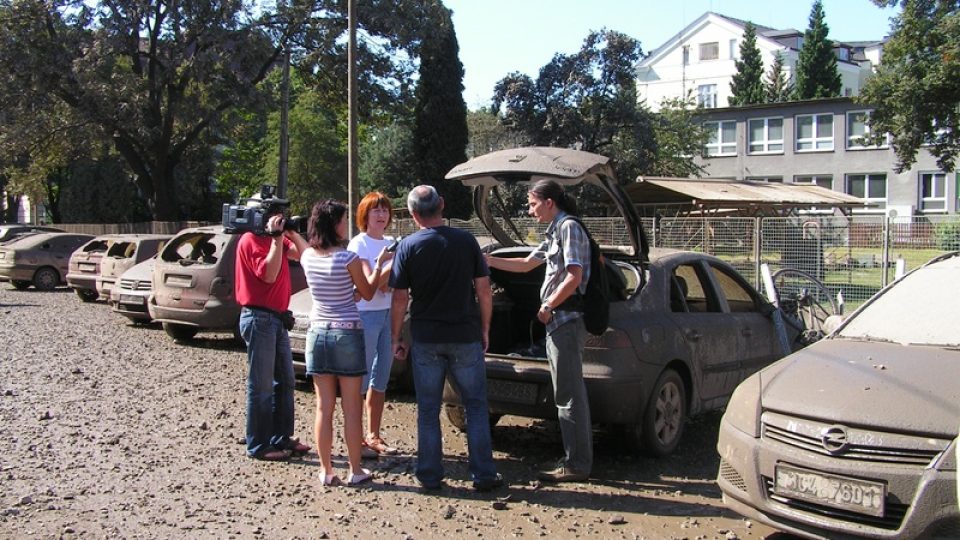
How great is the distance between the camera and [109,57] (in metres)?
27.5

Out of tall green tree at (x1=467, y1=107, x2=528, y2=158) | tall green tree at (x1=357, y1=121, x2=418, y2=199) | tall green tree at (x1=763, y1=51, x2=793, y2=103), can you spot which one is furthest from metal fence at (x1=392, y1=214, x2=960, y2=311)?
tall green tree at (x1=763, y1=51, x2=793, y2=103)

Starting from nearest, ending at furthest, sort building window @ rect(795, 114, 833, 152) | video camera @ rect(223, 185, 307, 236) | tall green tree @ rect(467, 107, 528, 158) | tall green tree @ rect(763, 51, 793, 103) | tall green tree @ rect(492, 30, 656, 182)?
video camera @ rect(223, 185, 307, 236) → tall green tree @ rect(492, 30, 656, 182) → tall green tree @ rect(467, 107, 528, 158) → building window @ rect(795, 114, 833, 152) → tall green tree @ rect(763, 51, 793, 103)

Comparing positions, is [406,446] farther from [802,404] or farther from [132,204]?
[132,204]

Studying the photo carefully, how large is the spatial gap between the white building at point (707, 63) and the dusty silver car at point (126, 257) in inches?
2162

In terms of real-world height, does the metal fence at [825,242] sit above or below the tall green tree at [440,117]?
below

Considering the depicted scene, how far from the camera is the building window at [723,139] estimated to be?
4803 centimetres

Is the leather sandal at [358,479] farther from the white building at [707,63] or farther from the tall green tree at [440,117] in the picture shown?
the white building at [707,63]

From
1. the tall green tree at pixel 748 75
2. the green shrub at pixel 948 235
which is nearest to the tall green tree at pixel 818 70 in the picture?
the tall green tree at pixel 748 75

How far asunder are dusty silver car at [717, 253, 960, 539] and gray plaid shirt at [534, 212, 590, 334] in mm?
1291

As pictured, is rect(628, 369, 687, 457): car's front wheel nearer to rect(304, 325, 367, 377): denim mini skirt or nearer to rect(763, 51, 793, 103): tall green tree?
rect(304, 325, 367, 377): denim mini skirt

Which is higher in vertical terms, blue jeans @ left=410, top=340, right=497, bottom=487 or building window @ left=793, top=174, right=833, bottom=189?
building window @ left=793, top=174, right=833, bottom=189

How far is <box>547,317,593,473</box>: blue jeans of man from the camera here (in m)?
5.64

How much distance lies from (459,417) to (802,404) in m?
3.35

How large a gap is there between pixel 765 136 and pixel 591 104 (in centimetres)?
1913
